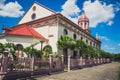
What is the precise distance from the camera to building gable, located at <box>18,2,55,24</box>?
25.2 metres

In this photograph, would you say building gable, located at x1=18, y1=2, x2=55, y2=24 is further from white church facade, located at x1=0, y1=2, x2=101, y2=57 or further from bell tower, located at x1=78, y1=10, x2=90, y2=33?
bell tower, located at x1=78, y1=10, x2=90, y2=33

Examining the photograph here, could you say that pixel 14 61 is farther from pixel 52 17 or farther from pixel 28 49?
pixel 52 17

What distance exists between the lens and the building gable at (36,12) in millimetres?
25234

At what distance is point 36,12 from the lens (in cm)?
2680

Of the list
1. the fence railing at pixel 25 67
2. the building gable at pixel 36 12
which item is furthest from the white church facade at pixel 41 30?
the fence railing at pixel 25 67

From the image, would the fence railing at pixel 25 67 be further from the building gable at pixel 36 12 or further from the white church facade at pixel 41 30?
the building gable at pixel 36 12

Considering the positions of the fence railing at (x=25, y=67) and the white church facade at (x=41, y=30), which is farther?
the white church facade at (x=41, y=30)

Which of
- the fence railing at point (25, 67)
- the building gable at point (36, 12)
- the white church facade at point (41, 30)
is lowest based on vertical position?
the fence railing at point (25, 67)

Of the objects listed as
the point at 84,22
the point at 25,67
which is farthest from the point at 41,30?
the point at 84,22

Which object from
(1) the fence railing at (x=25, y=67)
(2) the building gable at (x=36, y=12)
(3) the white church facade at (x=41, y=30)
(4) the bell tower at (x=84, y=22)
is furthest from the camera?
(4) the bell tower at (x=84, y=22)

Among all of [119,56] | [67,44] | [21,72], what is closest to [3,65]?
[21,72]

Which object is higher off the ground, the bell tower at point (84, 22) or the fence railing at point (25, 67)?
the bell tower at point (84, 22)

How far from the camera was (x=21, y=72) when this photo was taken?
955 cm

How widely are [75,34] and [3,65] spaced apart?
22096mm
